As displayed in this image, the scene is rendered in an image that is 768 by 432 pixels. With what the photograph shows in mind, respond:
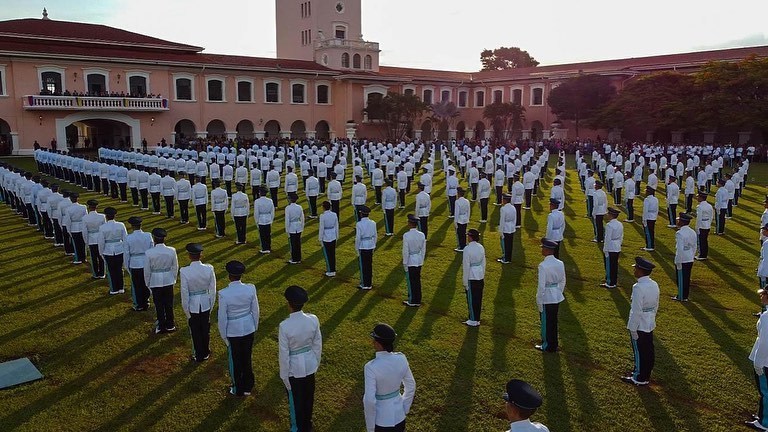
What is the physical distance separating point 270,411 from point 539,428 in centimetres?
330

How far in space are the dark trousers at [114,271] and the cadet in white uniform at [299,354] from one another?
526 centimetres

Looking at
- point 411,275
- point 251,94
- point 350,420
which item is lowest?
point 350,420

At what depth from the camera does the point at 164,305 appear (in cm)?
782

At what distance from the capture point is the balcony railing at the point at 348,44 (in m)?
46.3

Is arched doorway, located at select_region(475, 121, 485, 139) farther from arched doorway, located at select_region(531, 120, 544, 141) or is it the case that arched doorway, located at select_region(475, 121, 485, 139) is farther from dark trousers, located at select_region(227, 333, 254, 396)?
dark trousers, located at select_region(227, 333, 254, 396)

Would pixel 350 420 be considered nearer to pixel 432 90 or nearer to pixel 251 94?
pixel 251 94

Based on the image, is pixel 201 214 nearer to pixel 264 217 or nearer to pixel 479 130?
pixel 264 217

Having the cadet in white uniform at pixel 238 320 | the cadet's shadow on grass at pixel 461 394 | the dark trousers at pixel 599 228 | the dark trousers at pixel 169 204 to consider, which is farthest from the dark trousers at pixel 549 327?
the dark trousers at pixel 169 204

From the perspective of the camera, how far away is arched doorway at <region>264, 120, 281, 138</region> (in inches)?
1682

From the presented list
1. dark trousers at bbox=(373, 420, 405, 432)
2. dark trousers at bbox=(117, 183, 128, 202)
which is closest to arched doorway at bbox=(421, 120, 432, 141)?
dark trousers at bbox=(117, 183, 128, 202)

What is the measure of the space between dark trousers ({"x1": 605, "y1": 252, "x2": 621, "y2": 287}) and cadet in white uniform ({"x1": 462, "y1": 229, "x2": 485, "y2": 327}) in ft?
9.98

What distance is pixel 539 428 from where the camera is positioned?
11.6ft

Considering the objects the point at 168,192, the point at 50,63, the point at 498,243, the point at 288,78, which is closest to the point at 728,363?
the point at 498,243

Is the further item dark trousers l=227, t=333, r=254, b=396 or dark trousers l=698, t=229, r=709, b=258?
dark trousers l=698, t=229, r=709, b=258
